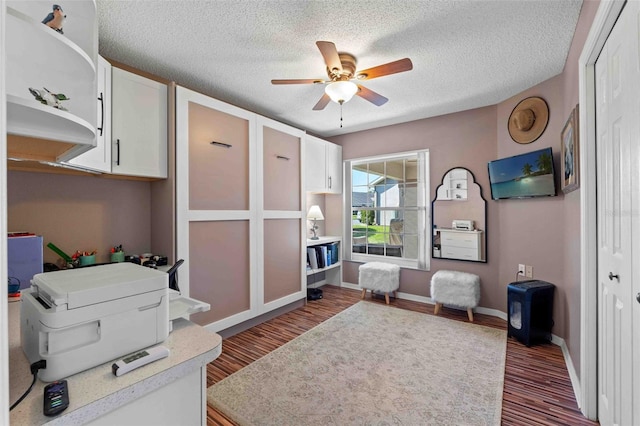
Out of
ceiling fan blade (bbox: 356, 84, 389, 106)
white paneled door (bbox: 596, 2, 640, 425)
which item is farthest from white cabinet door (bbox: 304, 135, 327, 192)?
white paneled door (bbox: 596, 2, 640, 425)

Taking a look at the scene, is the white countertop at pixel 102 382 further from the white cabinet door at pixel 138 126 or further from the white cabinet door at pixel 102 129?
the white cabinet door at pixel 138 126

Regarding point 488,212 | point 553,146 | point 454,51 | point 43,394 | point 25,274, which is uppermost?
point 454,51

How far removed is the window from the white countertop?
348cm

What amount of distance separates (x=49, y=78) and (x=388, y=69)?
1868 mm

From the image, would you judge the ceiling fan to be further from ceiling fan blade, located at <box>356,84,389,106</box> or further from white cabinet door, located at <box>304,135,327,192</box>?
white cabinet door, located at <box>304,135,327,192</box>

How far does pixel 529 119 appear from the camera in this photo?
294 cm

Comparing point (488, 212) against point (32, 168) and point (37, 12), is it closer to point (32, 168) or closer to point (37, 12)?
point (37, 12)

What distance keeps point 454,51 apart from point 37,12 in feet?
8.07

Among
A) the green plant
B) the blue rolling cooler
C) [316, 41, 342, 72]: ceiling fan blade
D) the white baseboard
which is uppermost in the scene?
[316, 41, 342, 72]: ceiling fan blade

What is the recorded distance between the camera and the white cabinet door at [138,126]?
2.20m

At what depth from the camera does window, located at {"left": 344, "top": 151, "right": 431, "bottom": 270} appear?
13.2ft

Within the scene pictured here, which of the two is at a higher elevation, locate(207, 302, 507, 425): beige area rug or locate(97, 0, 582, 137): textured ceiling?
locate(97, 0, 582, 137): textured ceiling

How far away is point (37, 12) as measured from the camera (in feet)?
3.60

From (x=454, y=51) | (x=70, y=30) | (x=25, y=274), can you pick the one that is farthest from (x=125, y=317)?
(x=454, y=51)
